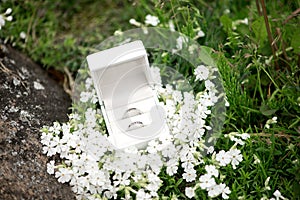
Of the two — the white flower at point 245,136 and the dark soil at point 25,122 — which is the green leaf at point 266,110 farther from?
the dark soil at point 25,122

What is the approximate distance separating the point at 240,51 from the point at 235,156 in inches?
18.5

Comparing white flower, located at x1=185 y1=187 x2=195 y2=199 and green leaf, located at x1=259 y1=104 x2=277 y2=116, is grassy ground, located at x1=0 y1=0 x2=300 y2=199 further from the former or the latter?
white flower, located at x1=185 y1=187 x2=195 y2=199

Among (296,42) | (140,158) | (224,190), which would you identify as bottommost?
(224,190)

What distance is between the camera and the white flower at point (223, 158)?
192 centimetres

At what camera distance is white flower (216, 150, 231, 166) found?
1917 millimetres

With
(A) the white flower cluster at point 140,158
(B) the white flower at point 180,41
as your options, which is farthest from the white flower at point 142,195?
(B) the white flower at point 180,41

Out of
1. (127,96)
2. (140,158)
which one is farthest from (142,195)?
(127,96)

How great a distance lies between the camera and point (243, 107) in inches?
83.3

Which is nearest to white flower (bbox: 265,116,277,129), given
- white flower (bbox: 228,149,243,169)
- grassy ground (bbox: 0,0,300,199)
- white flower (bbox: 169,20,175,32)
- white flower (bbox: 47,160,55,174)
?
grassy ground (bbox: 0,0,300,199)

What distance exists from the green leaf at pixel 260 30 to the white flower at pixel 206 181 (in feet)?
2.27

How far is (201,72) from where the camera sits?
2.12 m

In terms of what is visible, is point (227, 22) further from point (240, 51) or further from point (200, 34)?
point (240, 51)

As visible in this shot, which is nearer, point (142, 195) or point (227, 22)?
point (142, 195)

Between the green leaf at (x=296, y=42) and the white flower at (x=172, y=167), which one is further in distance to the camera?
the green leaf at (x=296, y=42)
